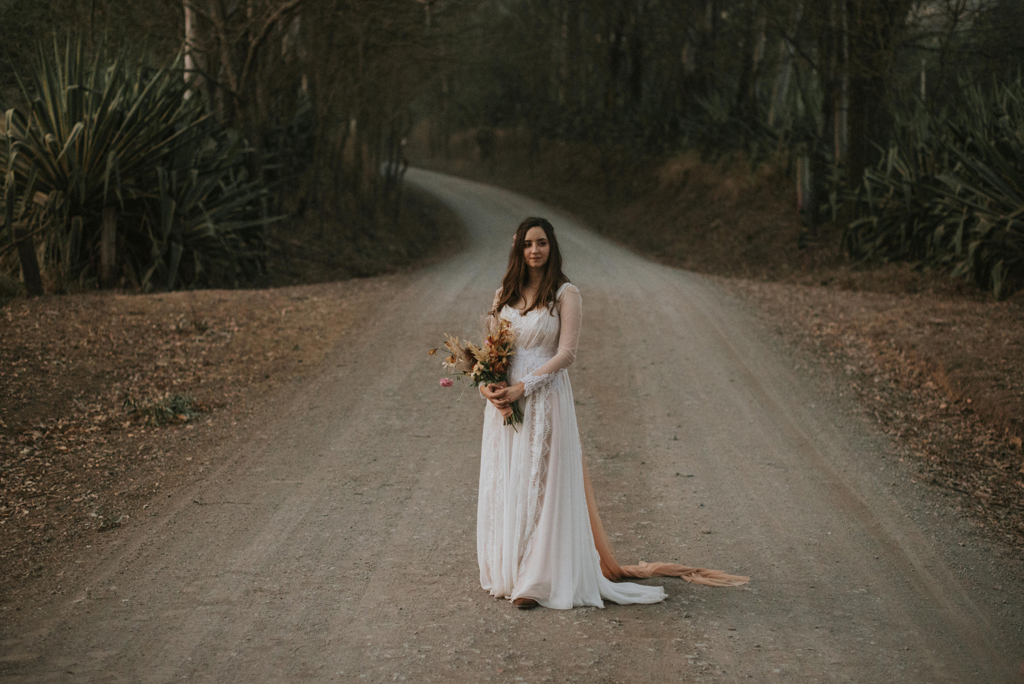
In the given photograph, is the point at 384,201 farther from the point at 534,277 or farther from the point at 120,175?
the point at 534,277

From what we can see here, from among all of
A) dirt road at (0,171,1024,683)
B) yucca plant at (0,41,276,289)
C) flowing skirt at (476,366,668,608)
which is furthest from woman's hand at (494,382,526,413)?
yucca plant at (0,41,276,289)

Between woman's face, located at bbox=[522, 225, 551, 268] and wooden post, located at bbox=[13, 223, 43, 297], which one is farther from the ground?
woman's face, located at bbox=[522, 225, 551, 268]

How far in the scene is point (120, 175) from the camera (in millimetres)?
11570

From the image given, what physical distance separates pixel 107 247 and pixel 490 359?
8.94 metres

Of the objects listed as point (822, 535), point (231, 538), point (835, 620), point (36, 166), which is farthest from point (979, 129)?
point (36, 166)

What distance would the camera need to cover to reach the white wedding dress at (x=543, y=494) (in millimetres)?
4535

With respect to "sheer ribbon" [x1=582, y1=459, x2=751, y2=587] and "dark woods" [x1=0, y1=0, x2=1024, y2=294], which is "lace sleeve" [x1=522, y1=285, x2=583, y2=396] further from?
"dark woods" [x1=0, y1=0, x2=1024, y2=294]

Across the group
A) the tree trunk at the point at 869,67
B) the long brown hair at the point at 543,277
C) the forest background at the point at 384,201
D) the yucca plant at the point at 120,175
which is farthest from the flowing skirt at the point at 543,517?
the tree trunk at the point at 869,67

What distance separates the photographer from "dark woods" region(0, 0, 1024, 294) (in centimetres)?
1164

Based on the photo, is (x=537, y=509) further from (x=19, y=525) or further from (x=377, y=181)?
(x=377, y=181)

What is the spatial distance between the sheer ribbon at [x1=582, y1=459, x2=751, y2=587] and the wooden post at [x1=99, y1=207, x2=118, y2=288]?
9.11 metres

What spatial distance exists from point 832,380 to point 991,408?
5.29 ft

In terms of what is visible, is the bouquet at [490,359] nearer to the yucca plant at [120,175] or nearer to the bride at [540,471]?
the bride at [540,471]

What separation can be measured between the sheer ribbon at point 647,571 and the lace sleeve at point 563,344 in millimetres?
601
